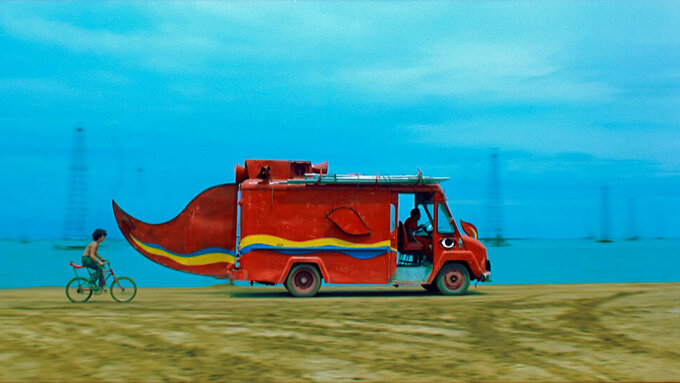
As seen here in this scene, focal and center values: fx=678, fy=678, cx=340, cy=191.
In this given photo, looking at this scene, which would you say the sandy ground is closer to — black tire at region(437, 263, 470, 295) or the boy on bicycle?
the boy on bicycle

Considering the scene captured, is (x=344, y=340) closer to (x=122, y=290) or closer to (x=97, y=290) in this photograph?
(x=122, y=290)

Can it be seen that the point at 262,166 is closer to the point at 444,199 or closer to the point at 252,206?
the point at 252,206

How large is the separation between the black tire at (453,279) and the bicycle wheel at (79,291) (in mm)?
7816

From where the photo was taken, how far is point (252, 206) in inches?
607

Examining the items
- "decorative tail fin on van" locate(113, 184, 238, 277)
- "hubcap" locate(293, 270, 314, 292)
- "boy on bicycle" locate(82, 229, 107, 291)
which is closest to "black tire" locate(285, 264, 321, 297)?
"hubcap" locate(293, 270, 314, 292)

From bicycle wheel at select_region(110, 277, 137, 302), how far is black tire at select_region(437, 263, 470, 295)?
6.92 m

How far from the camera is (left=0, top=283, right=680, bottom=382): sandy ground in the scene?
7.52 metres

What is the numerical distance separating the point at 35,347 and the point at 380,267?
8.50 metres

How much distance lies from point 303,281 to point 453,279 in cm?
355

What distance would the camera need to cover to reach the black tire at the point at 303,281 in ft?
50.9

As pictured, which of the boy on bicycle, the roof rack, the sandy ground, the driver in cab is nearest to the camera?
the sandy ground

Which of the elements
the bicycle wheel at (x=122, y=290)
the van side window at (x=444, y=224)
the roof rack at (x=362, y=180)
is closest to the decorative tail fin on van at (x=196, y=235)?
the bicycle wheel at (x=122, y=290)

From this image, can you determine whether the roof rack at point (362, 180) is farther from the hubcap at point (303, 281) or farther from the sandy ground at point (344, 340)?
the sandy ground at point (344, 340)

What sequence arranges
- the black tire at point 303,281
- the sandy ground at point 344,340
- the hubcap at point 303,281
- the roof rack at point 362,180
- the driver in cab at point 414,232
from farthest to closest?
the driver in cab at point 414,232
the hubcap at point 303,281
the black tire at point 303,281
the roof rack at point 362,180
the sandy ground at point 344,340
